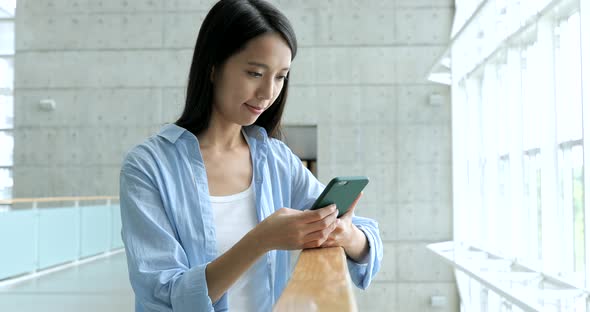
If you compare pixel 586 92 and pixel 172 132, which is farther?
pixel 586 92

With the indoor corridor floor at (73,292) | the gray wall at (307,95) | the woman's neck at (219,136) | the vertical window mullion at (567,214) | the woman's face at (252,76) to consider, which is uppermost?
the gray wall at (307,95)

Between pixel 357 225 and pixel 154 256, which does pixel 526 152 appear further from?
pixel 154 256

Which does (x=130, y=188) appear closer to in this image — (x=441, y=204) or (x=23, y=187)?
(x=441, y=204)

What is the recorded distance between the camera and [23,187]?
49.6 feet

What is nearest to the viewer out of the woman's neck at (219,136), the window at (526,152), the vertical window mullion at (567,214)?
the woman's neck at (219,136)

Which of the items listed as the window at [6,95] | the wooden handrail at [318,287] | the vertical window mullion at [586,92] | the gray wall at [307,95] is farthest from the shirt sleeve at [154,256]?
the window at [6,95]

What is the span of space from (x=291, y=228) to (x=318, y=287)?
369 millimetres

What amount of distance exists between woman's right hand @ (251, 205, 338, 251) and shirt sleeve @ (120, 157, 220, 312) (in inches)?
6.3

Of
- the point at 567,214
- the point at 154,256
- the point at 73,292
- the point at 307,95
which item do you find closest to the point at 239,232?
the point at 154,256

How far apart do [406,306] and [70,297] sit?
813 cm

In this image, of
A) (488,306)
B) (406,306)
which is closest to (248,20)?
(488,306)

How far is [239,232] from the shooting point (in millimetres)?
1703

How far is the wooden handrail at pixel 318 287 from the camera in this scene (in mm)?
918

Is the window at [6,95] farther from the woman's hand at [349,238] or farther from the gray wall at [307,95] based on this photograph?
the woman's hand at [349,238]
